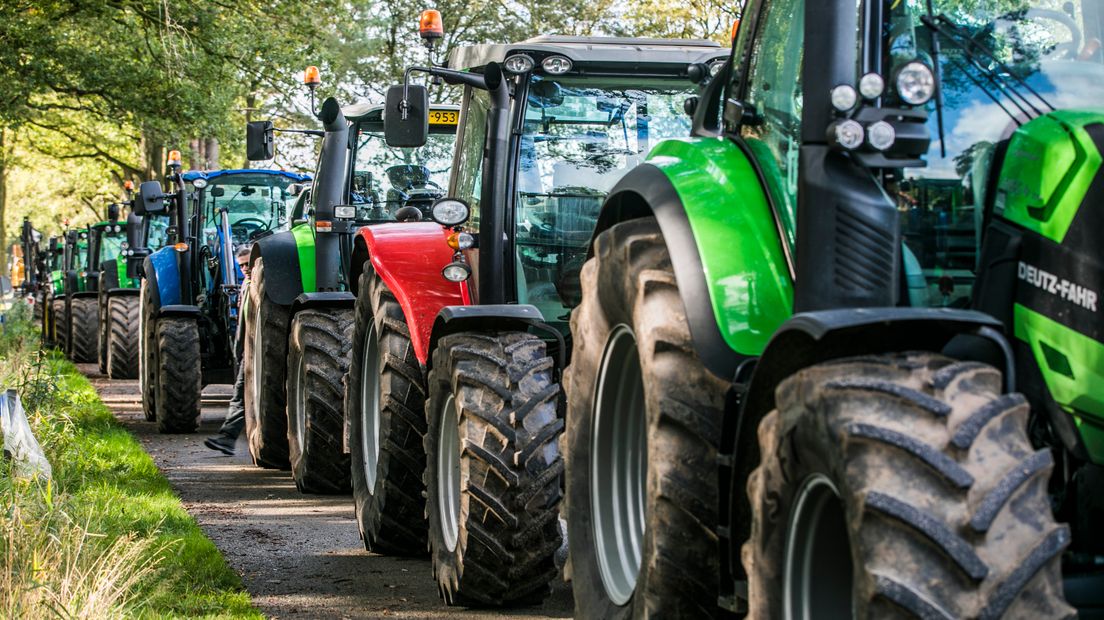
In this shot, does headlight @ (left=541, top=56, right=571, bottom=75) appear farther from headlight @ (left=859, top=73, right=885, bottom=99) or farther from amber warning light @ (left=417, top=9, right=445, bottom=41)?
headlight @ (left=859, top=73, right=885, bottom=99)

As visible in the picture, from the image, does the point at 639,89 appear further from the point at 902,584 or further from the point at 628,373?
the point at 902,584

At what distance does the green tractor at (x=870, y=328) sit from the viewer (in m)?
2.91

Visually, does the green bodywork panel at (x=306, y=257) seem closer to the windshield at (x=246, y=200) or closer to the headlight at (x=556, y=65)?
the headlight at (x=556, y=65)

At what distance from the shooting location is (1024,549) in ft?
9.21

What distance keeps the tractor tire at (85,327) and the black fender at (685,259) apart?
824 inches

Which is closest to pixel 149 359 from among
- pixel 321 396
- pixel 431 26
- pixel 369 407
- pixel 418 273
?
pixel 321 396

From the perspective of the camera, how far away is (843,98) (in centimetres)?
369

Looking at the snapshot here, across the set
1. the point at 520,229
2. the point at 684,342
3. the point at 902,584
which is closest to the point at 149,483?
the point at 520,229

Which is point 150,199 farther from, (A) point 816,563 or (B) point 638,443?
(A) point 816,563

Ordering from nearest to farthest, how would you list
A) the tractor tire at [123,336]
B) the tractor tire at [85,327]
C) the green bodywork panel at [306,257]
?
the green bodywork panel at [306,257] → the tractor tire at [123,336] → the tractor tire at [85,327]

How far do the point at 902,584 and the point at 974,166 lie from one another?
4.68ft

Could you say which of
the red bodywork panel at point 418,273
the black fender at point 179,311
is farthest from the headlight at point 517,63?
the black fender at point 179,311

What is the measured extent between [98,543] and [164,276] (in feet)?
29.6

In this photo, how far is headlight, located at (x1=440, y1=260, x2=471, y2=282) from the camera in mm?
7152
